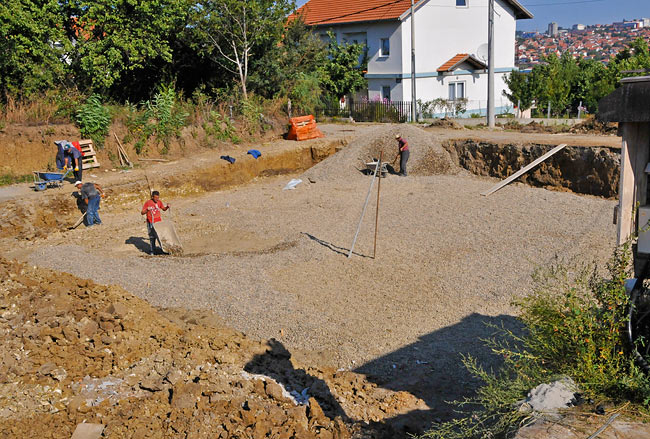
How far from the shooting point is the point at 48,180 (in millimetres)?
17547

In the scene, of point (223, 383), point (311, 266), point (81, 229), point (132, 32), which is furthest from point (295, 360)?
point (132, 32)

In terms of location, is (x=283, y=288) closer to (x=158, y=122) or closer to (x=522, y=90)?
(x=158, y=122)

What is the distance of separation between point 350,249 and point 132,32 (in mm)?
13288

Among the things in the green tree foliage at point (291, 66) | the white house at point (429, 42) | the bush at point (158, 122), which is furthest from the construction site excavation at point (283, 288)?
the white house at point (429, 42)

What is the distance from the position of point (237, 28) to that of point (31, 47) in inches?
293

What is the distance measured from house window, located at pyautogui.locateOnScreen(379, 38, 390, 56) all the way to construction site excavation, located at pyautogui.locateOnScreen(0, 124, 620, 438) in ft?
50.0

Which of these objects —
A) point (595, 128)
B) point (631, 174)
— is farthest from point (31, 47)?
point (631, 174)

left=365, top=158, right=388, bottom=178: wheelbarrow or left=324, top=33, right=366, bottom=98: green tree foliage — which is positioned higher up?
left=324, top=33, right=366, bottom=98: green tree foliage

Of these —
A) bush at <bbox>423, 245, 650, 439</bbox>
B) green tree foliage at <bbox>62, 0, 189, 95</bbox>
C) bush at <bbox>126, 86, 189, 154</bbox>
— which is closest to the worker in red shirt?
bush at <bbox>126, 86, 189, 154</bbox>

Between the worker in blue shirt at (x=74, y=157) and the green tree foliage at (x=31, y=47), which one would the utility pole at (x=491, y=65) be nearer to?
the worker in blue shirt at (x=74, y=157)

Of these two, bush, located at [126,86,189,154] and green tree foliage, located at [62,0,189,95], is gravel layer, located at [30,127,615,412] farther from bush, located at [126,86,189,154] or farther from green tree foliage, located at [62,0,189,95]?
green tree foliage, located at [62,0,189,95]

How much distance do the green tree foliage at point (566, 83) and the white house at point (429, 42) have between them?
2.19 meters

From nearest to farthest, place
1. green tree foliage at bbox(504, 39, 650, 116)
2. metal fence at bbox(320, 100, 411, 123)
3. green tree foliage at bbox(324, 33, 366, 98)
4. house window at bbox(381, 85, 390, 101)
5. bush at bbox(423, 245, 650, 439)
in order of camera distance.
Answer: bush at bbox(423, 245, 650, 439) → metal fence at bbox(320, 100, 411, 123) → green tree foliage at bbox(504, 39, 650, 116) → green tree foliage at bbox(324, 33, 366, 98) → house window at bbox(381, 85, 390, 101)

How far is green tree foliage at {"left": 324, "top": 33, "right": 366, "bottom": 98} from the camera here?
34531 millimetres
